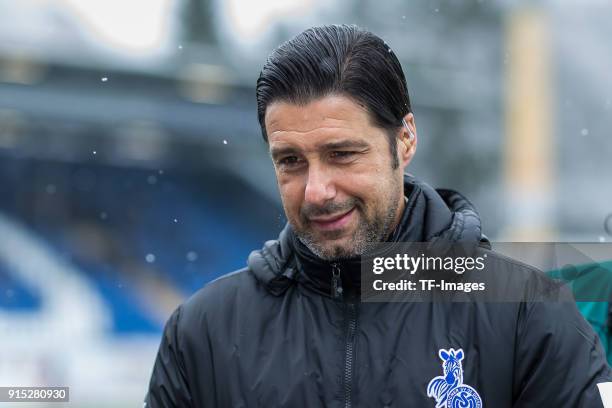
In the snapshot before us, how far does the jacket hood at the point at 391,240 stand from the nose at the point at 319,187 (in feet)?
0.33

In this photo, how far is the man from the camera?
103cm

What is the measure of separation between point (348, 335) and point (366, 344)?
27 mm

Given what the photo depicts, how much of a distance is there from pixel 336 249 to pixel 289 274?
94 millimetres

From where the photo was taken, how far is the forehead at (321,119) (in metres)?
1.10

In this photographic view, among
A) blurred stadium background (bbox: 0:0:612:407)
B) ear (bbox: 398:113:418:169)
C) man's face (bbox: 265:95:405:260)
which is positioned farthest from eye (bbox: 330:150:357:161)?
blurred stadium background (bbox: 0:0:612:407)

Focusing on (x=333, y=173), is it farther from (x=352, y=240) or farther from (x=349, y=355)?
(x=349, y=355)

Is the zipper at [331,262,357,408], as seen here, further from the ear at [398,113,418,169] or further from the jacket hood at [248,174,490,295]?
the ear at [398,113,418,169]

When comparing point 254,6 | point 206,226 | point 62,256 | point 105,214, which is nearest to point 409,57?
point 254,6

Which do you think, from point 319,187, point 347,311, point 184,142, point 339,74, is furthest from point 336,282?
point 184,142

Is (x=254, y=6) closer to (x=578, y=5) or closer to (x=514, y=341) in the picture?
(x=578, y=5)


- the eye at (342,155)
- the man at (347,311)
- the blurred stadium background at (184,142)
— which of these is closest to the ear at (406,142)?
the man at (347,311)

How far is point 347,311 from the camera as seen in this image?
1107mm

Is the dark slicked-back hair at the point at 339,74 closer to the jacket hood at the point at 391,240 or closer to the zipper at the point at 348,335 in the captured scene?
the jacket hood at the point at 391,240

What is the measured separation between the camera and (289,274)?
116cm
